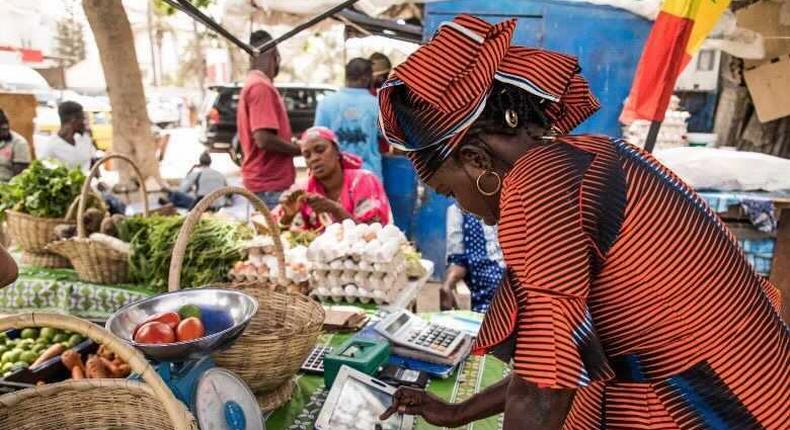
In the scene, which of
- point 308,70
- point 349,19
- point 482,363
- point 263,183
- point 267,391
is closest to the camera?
point 267,391

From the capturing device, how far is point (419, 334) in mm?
1886

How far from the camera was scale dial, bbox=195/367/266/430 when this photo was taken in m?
1.21

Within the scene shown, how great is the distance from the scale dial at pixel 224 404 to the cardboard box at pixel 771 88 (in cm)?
526

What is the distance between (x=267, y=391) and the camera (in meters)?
1.58

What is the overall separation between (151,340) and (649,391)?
101cm

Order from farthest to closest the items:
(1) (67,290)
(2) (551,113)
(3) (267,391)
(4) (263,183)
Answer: (4) (263,183) → (1) (67,290) → (3) (267,391) → (2) (551,113)

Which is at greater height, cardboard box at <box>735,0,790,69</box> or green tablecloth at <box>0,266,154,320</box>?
cardboard box at <box>735,0,790,69</box>

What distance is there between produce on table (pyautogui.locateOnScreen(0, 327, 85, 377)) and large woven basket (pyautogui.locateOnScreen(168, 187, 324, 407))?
783 mm

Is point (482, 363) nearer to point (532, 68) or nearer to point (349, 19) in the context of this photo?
point (532, 68)

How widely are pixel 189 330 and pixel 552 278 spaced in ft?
2.68

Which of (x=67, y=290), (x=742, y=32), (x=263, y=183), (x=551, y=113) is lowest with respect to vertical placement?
(x=67, y=290)

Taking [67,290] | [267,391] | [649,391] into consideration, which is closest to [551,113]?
[649,391]

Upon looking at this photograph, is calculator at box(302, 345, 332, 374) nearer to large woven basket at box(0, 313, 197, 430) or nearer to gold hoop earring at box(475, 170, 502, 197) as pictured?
large woven basket at box(0, 313, 197, 430)

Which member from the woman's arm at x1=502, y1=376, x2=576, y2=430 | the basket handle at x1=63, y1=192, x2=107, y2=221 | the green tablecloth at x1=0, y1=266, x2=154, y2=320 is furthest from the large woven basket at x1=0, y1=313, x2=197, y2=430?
the basket handle at x1=63, y1=192, x2=107, y2=221
